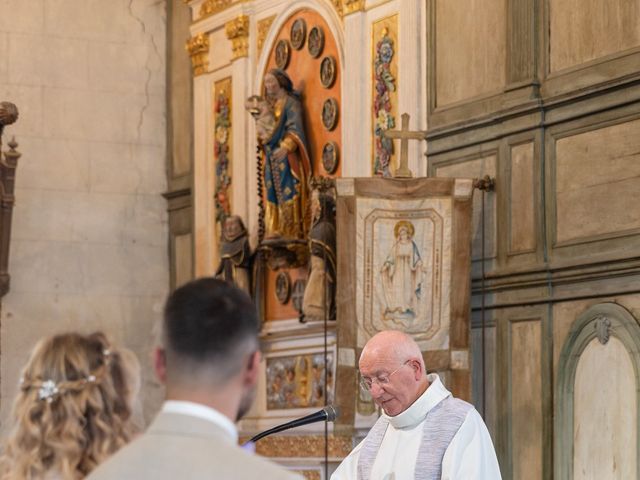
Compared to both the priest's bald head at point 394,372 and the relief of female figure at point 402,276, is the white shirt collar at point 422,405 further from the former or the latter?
the relief of female figure at point 402,276

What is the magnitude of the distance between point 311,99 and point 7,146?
9.69 ft

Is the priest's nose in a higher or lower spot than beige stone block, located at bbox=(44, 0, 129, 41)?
lower

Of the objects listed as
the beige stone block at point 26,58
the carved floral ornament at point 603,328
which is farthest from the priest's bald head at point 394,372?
the beige stone block at point 26,58

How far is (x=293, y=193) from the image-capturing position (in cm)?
1223

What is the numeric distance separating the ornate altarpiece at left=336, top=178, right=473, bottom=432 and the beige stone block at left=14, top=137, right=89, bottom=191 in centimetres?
479

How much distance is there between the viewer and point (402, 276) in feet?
32.3

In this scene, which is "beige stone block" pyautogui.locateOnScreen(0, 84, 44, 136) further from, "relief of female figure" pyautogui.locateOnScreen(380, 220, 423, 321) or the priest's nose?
the priest's nose

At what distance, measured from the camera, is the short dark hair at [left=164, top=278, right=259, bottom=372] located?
2.85 m

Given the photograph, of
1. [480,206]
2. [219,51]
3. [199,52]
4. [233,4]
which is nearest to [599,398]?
[480,206]

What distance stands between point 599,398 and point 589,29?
2.28 meters

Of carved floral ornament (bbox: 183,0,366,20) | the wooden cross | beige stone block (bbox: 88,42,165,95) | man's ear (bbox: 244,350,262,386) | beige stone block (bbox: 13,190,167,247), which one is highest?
carved floral ornament (bbox: 183,0,366,20)

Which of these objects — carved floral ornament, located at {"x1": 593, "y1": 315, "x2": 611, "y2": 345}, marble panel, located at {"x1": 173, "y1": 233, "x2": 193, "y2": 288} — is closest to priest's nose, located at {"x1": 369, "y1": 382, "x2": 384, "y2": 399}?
carved floral ornament, located at {"x1": 593, "y1": 315, "x2": 611, "y2": 345}

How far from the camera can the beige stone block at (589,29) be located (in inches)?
358

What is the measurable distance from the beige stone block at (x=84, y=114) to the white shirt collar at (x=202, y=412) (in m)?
11.4
